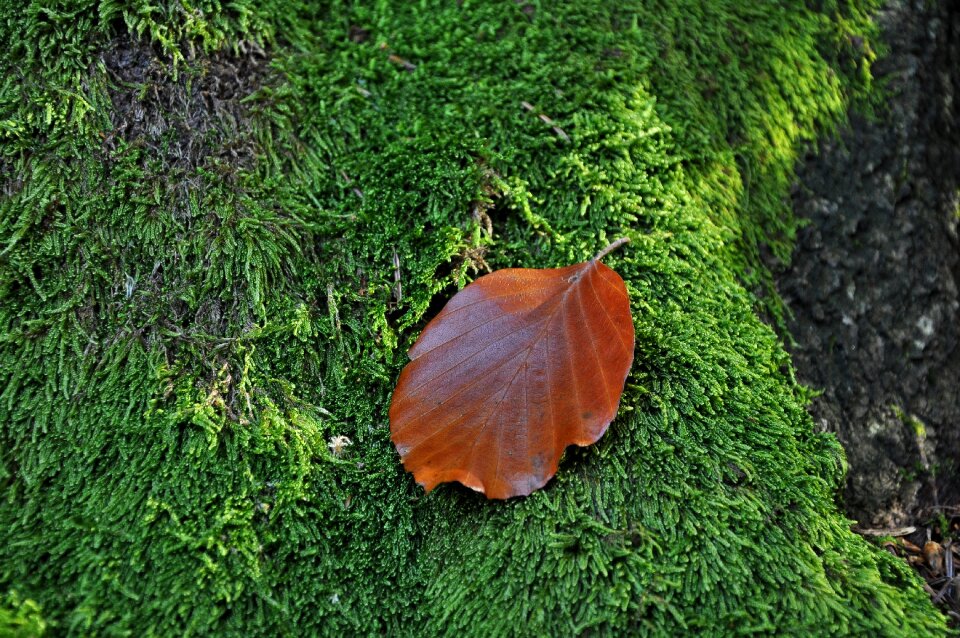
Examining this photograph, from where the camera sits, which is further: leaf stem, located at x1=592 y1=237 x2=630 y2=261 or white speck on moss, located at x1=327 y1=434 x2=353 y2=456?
leaf stem, located at x1=592 y1=237 x2=630 y2=261

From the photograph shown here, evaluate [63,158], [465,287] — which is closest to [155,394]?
[63,158]

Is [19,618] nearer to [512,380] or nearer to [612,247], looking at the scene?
[512,380]

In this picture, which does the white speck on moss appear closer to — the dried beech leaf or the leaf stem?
the dried beech leaf

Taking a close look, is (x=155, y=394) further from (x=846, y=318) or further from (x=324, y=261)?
(x=846, y=318)

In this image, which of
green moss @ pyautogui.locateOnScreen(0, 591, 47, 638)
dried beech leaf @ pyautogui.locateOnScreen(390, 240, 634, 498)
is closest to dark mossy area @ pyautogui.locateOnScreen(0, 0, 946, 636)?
green moss @ pyautogui.locateOnScreen(0, 591, 47, 638)

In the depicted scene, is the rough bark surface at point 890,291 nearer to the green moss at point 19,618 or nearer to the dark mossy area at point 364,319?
the dark mossy area at point 364,319

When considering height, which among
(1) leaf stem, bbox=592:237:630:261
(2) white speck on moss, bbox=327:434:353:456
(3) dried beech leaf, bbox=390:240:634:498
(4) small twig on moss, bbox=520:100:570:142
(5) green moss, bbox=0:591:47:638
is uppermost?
(4) small twig on moss, bbox=520:100:570:142
